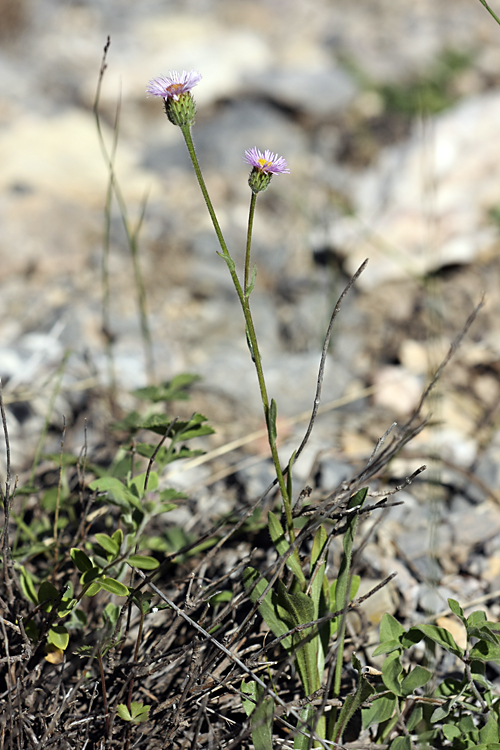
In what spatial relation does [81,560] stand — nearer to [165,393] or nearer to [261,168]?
[165,393]

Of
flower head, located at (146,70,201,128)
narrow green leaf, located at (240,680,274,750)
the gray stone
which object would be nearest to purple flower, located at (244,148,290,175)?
flower head, located at (146,70,201,128)

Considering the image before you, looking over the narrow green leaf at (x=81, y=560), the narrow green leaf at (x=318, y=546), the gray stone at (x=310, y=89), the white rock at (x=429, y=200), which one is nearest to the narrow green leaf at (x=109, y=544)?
the narrow green leaf at (x=81, y=560)

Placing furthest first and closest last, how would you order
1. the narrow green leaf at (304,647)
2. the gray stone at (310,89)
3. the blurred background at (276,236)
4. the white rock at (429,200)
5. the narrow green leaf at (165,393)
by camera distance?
1. the gray stone at (310,89)
2. the white rock at (429,200)
3. the blurred background at (276,236)
4. the narrow green leaf at (165,393)
5. the narrow green leaf at (304,647)

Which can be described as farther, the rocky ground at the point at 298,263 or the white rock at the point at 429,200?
the white rock at the point at 429,200

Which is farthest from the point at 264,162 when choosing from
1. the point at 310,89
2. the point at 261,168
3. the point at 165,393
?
the point at 310,89

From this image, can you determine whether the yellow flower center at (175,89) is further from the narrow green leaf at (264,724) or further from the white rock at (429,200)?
the white rock at (429,200)

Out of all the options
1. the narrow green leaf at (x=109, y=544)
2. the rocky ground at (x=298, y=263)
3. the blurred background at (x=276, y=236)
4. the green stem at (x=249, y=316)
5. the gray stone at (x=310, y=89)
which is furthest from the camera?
the gray stone at (x=310, y=89)

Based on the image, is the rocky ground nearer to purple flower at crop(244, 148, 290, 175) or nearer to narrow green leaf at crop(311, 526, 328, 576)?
narrow green leaf at crop(311, 526, 328, 576)
